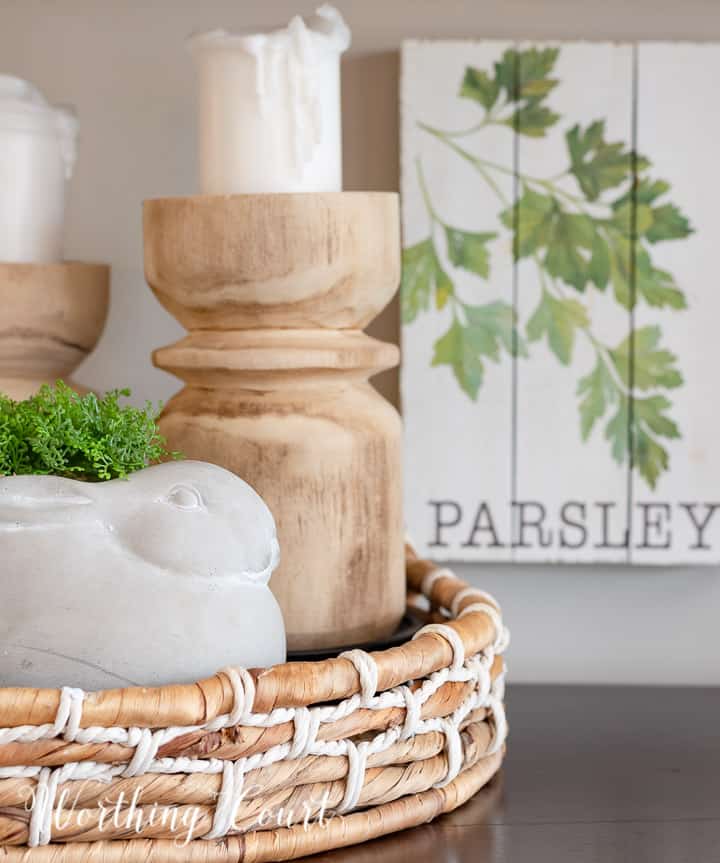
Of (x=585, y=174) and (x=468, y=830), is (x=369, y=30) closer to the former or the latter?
(x=585, y=174)

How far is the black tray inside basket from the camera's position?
0.62 meters

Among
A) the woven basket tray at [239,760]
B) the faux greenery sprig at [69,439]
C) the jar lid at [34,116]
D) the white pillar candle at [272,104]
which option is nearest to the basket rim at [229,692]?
the woven basket tray at [239,760]

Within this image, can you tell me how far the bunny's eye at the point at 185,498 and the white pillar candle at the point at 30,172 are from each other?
268 millimetres

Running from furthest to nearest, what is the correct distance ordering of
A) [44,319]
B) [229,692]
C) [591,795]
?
[44,319]
[591,795]
[229,692]

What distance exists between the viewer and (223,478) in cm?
54

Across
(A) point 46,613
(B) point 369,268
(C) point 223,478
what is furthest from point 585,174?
(A) point 46,613

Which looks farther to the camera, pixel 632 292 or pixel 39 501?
pixel 632 292

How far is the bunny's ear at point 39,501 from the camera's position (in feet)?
1.64

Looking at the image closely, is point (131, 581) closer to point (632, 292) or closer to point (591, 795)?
point (591, 795)

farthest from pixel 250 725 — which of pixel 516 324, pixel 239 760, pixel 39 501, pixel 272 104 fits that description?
pixel 516 324

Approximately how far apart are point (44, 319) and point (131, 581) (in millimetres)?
277

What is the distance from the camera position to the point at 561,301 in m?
0.89

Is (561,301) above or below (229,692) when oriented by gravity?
above

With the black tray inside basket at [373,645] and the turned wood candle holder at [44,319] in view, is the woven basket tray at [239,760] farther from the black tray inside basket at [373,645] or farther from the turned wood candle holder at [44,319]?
the turned wood candle holder at [44,319]
